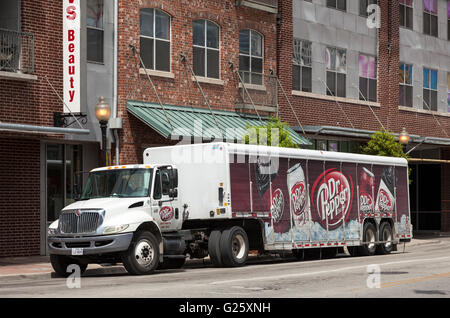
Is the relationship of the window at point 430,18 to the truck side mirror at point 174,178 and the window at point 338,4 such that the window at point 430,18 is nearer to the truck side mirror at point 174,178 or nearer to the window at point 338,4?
the window at point 338,4

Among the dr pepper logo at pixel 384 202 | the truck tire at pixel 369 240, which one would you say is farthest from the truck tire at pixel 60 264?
the dr pepper logo at pixel 384 202

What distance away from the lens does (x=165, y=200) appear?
19.6m

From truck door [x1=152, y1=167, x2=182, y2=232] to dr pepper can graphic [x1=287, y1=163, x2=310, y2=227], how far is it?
170 inches

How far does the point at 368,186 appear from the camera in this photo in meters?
26.9

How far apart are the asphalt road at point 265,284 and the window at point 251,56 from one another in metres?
13.1

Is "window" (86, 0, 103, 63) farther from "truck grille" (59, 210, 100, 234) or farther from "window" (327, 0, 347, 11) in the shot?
"window" (327, 0, 347, 11)

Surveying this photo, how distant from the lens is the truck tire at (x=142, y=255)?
18.3 m

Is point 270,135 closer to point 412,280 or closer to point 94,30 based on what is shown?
point 94,30

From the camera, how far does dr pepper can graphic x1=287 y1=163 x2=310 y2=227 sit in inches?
912

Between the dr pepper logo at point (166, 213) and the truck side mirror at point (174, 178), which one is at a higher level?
the truck side mirror at point (174, 178)

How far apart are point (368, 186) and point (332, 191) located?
91.8 inches

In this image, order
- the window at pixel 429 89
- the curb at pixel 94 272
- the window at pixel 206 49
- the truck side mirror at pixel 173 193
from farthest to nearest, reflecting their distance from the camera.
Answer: the window at pixel 429 89, the window at pixel 206 49, the truck side mirror at pixel 173 193, the curb at pixel 94 272

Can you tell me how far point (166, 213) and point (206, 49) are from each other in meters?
11.7

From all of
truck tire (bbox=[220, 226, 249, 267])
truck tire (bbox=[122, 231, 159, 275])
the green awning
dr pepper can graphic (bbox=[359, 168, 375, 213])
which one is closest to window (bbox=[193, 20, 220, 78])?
Answer: the green awning
